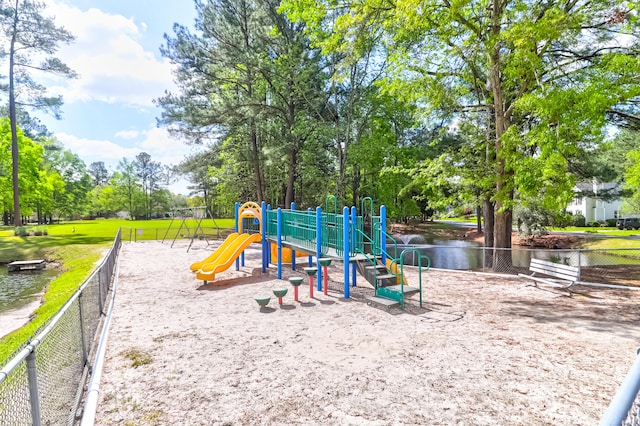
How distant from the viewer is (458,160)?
41.9 ft

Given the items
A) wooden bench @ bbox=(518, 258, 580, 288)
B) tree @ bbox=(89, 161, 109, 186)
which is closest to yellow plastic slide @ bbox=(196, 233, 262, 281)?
wooden bench @ bbox=(518, 258, 580, 288)

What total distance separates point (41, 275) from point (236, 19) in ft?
56.6

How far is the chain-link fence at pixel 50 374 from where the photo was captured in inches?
102

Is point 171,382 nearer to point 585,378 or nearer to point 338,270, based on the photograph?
point 585,378

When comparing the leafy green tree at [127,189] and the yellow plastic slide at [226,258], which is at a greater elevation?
the leafy green tree at [127,189]

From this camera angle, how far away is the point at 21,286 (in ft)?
47.1

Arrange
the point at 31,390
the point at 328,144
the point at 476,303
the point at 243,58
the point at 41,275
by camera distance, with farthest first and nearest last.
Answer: the point at 328,144
the point at 243,58
the point at 41,275
the point at 476,303
the point at 31,390

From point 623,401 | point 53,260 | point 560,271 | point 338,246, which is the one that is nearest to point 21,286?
point 53,260

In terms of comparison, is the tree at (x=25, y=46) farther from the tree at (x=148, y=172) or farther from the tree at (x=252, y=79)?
the tree at (x=148, y=172)

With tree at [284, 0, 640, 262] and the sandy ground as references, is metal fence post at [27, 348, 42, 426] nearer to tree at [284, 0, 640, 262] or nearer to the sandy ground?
A: the sandy ground

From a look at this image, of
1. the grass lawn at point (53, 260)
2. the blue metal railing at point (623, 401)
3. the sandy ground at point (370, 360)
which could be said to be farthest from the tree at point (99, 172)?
the blue metal railing at point (623, 401)

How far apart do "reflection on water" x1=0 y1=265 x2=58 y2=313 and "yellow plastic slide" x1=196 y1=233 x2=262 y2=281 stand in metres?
6.64

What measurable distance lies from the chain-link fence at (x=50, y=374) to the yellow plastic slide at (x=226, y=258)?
456cm

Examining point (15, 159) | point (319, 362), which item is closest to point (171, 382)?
point (319, 362)
